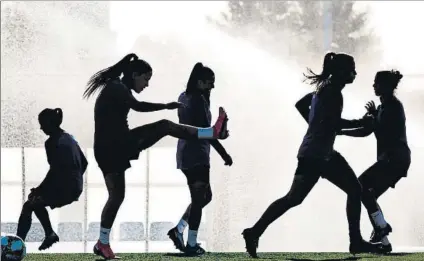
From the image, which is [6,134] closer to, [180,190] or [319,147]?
[180,190]

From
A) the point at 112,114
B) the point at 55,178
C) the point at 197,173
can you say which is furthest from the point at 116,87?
the point at 55,178

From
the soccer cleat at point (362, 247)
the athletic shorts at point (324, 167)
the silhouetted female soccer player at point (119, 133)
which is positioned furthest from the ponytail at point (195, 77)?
the soccer cleat at point (362, 247)

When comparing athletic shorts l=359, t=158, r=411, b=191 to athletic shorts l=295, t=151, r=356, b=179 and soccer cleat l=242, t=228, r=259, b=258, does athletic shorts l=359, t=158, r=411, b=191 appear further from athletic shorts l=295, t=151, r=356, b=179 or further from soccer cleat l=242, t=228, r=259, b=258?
soccer cleat l=242, t=228, r=259, b=258

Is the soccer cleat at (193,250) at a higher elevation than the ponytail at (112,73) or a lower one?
lower

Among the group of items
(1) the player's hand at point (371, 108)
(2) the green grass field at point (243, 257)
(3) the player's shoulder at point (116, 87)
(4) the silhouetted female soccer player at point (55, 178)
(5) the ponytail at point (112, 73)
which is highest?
(5) the ponytail at point (112, 73)

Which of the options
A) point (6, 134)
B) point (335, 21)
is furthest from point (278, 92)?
point (335, 21)

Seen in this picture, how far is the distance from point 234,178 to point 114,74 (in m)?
16.7

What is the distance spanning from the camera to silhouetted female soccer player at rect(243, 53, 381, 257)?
9820 mm

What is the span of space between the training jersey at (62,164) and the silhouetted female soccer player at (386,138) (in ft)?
8.07

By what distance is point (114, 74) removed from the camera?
9.97m

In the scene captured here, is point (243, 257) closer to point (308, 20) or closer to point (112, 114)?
point (112, 114)

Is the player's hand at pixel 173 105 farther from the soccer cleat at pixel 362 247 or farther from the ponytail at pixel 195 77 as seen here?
the soccer cleat at pixel 362 247

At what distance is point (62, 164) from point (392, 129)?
2.93m

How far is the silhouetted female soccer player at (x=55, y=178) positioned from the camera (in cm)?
1088
